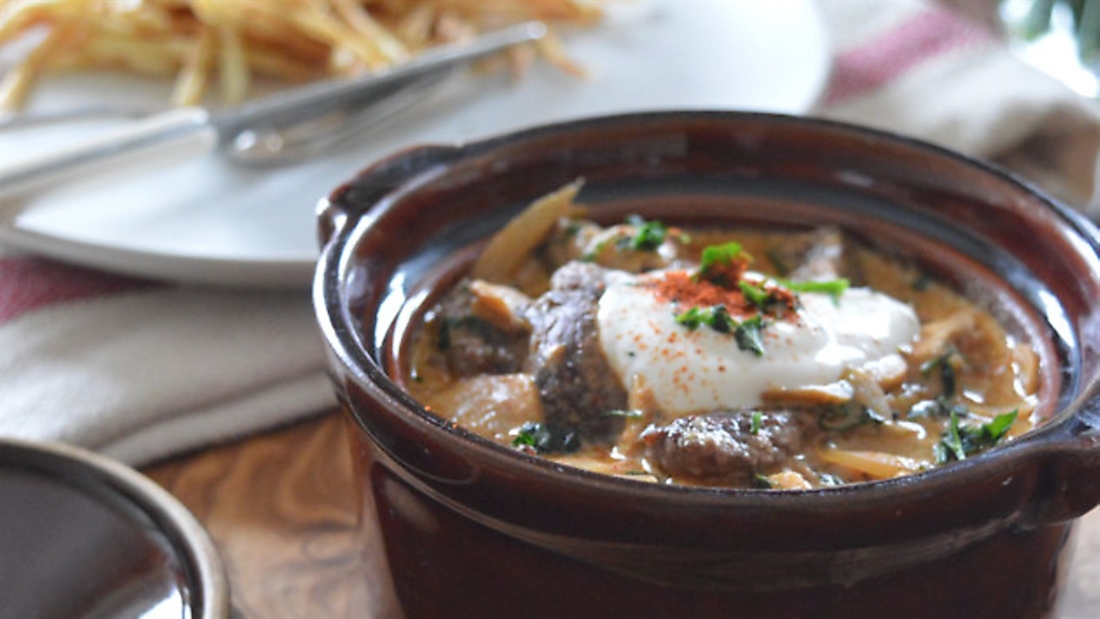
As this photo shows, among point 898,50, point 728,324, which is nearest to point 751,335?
point 728,324

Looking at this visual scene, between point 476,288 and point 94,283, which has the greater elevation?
point 476,288

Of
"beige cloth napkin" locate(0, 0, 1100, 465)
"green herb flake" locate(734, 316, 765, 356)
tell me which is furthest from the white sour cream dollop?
"beige cloth napkin" locate(0, 0, 1100, 465)

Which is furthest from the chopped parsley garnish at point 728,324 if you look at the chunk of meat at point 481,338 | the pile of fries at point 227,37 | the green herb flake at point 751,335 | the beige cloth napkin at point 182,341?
the pile of fries at point 227,37

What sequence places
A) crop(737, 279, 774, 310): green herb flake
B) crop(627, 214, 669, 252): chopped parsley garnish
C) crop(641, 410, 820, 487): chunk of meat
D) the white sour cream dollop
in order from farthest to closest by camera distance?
crop(627, 214, 669, 252): chopped parsley garnish → crop(737, 279, 774, 310): green herb flake → the white sour cream dollop → crop(641, 410, 820, 487): chunk of meat

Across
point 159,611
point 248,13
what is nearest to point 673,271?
point 159,611

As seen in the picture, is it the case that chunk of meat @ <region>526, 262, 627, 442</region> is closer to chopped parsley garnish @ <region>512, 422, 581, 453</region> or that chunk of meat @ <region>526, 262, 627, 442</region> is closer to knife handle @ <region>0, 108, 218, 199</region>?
chopped parsley garnish @ <region>512, 422, 581, 453</region>

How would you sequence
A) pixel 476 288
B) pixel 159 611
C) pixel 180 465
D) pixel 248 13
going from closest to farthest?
pixel 159 611, pixel 476 288, pixel 180 465, pixel 248 13

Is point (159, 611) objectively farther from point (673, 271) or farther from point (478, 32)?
point (478, 32)
